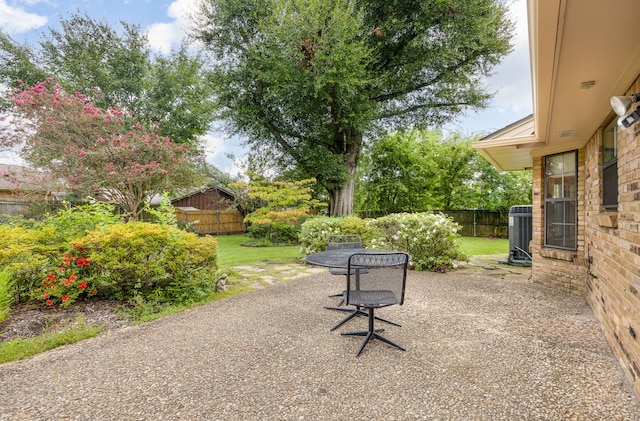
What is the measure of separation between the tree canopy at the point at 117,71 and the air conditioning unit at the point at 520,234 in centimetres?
1029

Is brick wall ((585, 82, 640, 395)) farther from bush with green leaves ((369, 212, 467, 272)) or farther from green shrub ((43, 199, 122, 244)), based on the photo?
green shrub ((43, 199, 122, 244))

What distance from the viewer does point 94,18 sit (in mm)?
12406

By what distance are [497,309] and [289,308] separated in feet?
8.45

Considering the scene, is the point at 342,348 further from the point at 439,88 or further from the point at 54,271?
the point at 439,88

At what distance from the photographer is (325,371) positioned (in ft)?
8.07

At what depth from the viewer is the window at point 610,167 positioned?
3184 millimetres

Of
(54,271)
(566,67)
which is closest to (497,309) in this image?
(566,67)

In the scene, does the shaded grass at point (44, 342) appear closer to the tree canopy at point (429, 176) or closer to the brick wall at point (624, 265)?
the brick wall at point (624, 265)

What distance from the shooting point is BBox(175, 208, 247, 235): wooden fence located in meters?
14.6

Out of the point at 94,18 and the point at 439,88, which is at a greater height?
the point at 94,18

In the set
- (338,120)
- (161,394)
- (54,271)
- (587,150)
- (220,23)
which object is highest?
(220,23)

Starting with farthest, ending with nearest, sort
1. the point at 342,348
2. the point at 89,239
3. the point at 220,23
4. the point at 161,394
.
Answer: the point at 220,23
the point at 89,239
the point at 342,348
the point at 161,394

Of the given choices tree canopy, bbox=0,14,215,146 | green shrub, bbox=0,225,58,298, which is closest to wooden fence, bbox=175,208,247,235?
tree canopy, bbox=0,14,215,146

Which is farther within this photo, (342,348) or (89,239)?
(89,239)
